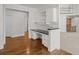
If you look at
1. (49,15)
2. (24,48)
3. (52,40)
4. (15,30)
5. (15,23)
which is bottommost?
(24,48)

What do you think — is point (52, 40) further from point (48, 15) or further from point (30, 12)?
point (30, 12)

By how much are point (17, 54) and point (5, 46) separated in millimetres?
204

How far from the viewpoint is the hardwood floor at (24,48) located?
159 cm

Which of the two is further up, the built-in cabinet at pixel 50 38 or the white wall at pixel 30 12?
the white wall at pixel 30 12

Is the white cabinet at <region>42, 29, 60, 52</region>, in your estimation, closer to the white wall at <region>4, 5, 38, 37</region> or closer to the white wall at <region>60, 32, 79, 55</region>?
the white wall at <region>60, 32, 79, 55</region>

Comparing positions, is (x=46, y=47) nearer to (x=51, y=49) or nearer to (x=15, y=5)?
(x=51, y=49)

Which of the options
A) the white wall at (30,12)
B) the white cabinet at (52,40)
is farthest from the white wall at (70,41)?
the white wall at (30,12)

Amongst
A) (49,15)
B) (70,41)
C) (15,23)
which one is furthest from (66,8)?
(15,23)

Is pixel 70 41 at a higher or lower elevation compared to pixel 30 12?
lower

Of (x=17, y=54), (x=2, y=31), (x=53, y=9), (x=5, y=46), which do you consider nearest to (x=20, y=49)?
(x=17, y=54)

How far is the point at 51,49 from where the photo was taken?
163 centimetres

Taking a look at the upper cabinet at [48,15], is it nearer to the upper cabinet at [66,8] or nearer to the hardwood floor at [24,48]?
the upper cabinet at [66,8]

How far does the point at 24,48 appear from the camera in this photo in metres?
1.62
